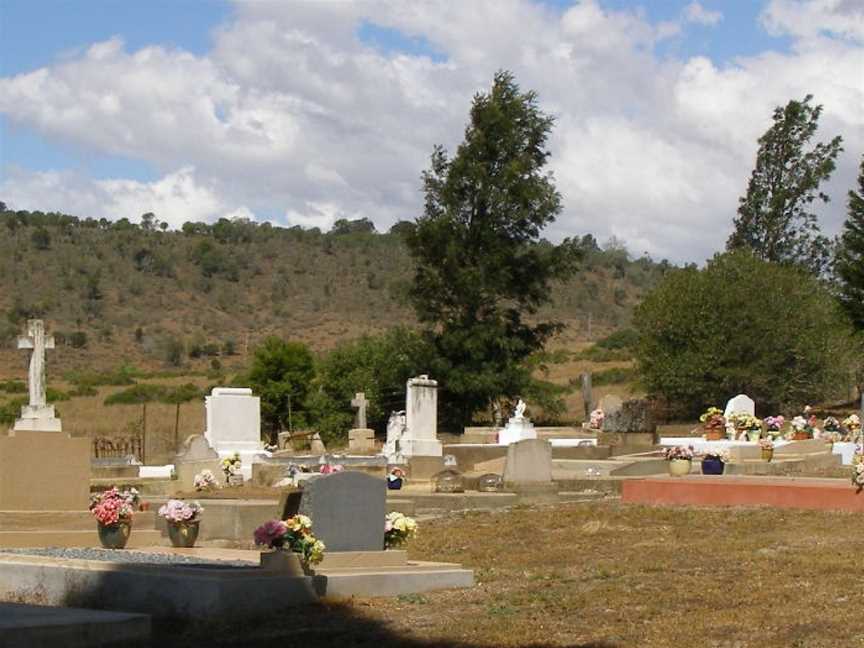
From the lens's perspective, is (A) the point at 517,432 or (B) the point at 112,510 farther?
(A) the point at 517,432

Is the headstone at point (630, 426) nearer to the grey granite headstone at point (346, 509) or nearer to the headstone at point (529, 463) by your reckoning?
the headstone at point (529, 463)

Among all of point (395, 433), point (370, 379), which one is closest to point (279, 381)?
point (370, 379)

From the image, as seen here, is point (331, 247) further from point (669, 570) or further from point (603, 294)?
point (669, 570)

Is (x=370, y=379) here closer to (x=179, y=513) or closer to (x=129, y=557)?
(x=179, y=513)

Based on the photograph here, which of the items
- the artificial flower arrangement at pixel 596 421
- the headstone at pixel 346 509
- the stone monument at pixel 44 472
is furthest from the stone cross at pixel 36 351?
the artificial flower arrangement at pixel 596 421

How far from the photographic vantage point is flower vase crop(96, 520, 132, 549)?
50.7ft

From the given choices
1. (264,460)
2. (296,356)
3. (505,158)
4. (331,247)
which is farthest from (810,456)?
(331,247)

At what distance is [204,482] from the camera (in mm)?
25812

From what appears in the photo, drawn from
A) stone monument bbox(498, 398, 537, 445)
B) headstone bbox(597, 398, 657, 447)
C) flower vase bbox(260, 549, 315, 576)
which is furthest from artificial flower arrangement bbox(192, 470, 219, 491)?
headstone bbox(597, 398, 657, 447)

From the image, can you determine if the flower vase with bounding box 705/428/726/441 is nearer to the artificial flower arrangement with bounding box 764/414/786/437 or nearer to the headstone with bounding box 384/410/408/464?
the artificial flower arrangement with bounding box 764/414/786/437

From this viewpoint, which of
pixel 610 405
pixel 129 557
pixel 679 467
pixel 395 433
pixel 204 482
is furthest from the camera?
pixel 610 405

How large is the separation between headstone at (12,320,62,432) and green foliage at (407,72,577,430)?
24344 mm

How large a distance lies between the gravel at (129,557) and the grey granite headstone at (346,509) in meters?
0.75

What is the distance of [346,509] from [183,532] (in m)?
2.26
